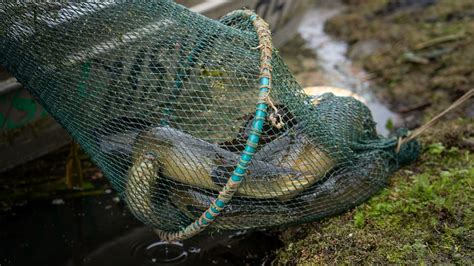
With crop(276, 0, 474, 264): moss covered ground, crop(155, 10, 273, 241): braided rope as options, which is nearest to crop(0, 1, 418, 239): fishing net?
crop(155, 10, 273, 241): braided rope

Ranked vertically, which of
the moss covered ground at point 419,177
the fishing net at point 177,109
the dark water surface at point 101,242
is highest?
the fishing net at point 177,109

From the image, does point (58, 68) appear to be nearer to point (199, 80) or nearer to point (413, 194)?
point (199, 80)

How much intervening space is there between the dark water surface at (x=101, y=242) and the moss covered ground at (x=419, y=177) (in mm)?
369

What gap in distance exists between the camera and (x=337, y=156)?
351 centimetres

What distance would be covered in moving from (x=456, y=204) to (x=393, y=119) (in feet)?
6.89

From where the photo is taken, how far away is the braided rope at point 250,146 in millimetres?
2898

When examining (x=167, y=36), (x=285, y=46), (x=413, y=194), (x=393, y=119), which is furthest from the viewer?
(x=285, y=46)

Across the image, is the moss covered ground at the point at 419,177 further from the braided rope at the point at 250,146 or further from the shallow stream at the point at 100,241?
the braided rope at the point at 250,146

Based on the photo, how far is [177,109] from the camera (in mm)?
3324

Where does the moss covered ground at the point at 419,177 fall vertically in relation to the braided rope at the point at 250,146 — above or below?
below

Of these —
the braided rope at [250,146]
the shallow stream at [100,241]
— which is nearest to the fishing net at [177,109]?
the braided rope at [250,146]

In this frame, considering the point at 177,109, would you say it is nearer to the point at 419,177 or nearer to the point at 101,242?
the point at 101,242

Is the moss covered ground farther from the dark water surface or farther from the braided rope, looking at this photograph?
the braided rope

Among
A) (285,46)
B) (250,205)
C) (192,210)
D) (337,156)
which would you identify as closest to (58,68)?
(192,210)
